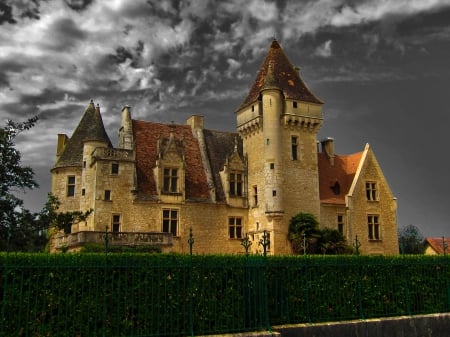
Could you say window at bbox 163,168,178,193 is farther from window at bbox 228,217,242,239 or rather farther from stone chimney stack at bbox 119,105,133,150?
window at bbox 228,217,242,239

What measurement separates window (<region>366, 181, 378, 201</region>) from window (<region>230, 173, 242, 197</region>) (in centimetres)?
989

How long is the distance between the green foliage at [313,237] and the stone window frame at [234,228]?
352 centimetres

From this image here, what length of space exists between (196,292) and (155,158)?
19684 millimetres

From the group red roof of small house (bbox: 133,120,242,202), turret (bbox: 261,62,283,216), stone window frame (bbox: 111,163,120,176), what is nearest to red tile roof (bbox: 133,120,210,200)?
red roof of small house (bbox: 133,120,242,202)

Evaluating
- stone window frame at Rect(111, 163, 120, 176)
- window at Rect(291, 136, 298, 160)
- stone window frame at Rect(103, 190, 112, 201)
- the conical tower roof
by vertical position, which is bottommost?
stone window frame at Rect(103, 190, 112, 201)

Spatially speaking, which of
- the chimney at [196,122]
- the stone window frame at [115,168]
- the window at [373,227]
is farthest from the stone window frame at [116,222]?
the window at [373,227]

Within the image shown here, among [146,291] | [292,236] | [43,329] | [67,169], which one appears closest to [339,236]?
[292,236]

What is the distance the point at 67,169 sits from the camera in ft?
96.4

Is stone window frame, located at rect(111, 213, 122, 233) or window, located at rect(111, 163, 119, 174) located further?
window, located at rect(111, 163, 119, 174)

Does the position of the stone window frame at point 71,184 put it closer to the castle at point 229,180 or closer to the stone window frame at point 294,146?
the castle at point 229,180

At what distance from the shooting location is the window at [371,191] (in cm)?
3394

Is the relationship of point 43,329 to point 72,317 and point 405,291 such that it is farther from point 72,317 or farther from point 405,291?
point 405,291

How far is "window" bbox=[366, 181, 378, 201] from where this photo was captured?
1336 inches

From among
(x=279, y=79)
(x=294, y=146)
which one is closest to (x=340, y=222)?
(x=294, y=146)
